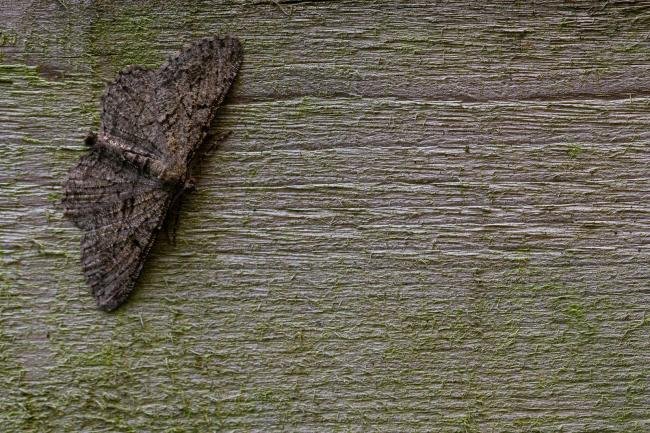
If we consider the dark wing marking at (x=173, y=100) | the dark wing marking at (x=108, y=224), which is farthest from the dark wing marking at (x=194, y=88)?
the dark wing marking at (x=108, y=224)

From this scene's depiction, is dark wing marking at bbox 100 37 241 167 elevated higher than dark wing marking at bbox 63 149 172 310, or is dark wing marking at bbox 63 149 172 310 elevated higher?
dark wing marking at bbox 100 37 241 167

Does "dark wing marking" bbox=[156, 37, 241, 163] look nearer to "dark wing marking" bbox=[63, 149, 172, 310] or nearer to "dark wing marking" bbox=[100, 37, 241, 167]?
"dark wing marking" bbox=[100, 37, 241, 167]

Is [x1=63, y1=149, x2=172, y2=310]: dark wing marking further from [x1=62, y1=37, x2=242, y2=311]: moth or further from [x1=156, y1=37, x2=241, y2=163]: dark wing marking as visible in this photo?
[x1=156, y1=37, x2=241, y2=163]: dark wing marking

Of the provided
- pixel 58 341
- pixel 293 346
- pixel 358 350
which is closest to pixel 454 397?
pixel 358 350

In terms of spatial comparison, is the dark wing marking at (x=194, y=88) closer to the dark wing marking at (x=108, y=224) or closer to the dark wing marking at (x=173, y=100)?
the dark wing marking at (x=173, y=100)

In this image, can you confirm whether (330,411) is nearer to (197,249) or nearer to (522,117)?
(197,249)

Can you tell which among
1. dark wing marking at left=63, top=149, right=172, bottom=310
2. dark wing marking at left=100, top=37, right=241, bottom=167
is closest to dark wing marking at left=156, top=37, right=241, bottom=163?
dark wing marking at left=100, top=37, right=241, bottom=167

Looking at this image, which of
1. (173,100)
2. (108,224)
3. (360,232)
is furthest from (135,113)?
(360,232)

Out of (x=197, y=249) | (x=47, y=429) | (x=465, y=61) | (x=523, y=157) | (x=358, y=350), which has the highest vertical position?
(x=465, y=61)
